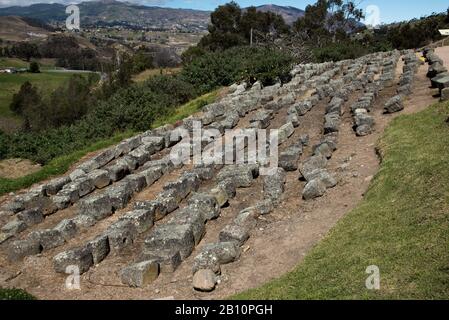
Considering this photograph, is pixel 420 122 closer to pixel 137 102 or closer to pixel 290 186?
pixel 290 186

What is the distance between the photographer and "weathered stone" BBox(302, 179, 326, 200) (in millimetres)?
11617

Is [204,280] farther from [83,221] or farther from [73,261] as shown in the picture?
[83,221]

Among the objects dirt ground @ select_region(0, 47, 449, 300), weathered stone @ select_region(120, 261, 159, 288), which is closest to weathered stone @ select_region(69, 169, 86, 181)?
dirt ground @ select_region(0, 47, 449, 300)

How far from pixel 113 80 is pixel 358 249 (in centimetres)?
5277

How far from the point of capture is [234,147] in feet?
52.4

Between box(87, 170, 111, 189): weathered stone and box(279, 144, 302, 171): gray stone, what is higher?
box(279, 144, 302, 171): gray stone

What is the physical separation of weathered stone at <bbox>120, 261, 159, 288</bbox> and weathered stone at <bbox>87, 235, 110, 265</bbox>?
3.71 ft

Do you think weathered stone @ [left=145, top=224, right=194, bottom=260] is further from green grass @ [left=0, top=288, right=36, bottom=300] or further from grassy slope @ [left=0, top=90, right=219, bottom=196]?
grassy slope @ [left=0, top=90, right=219, bottom=196]

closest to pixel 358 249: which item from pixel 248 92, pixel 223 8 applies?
pixel 248 92

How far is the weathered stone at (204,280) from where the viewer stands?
8641mm

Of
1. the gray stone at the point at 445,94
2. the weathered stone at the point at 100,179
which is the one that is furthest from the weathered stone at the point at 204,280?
the gray stone at the point at 445,94

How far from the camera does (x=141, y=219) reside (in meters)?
11.3

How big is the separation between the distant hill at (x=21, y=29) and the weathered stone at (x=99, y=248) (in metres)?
151

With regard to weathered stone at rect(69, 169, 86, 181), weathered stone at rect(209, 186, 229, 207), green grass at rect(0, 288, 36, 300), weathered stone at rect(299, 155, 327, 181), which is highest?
weathered stone at rect(299, 155, 327, 181)
